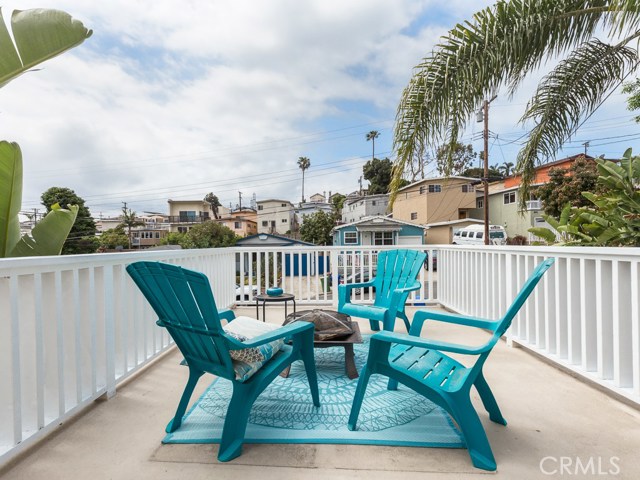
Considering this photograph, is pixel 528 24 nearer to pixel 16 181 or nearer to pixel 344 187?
pixel 16 181

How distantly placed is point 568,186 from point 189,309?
688 inches

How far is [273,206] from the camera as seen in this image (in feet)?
133

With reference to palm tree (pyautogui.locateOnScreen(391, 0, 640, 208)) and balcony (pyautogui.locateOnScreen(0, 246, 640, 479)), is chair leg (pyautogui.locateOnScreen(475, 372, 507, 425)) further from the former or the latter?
palm tree (pyautogui.locateOnScreen(391, 0, 640, 208))

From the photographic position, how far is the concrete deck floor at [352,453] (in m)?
1.40

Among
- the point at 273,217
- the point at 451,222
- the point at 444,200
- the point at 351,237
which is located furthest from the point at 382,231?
the point at 273,217

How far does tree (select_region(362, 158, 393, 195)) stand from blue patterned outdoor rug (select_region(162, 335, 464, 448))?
3507 centimetres

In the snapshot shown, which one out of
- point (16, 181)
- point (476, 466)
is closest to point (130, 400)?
Result: point (16, 181)

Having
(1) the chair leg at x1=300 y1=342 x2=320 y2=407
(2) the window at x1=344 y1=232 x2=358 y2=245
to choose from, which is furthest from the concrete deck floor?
(2) the window at x1=344 y1=232 x2=358 y2=245

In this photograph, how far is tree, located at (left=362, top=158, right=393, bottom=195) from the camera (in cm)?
3678

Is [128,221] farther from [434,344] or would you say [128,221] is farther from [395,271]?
[434,344]

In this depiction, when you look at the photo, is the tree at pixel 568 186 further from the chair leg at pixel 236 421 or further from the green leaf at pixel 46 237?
the green leaf at pixel 46 237

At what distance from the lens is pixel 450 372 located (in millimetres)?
1666

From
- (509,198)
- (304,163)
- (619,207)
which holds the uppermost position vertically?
(304,163)

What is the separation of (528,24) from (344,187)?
43.2 metres
